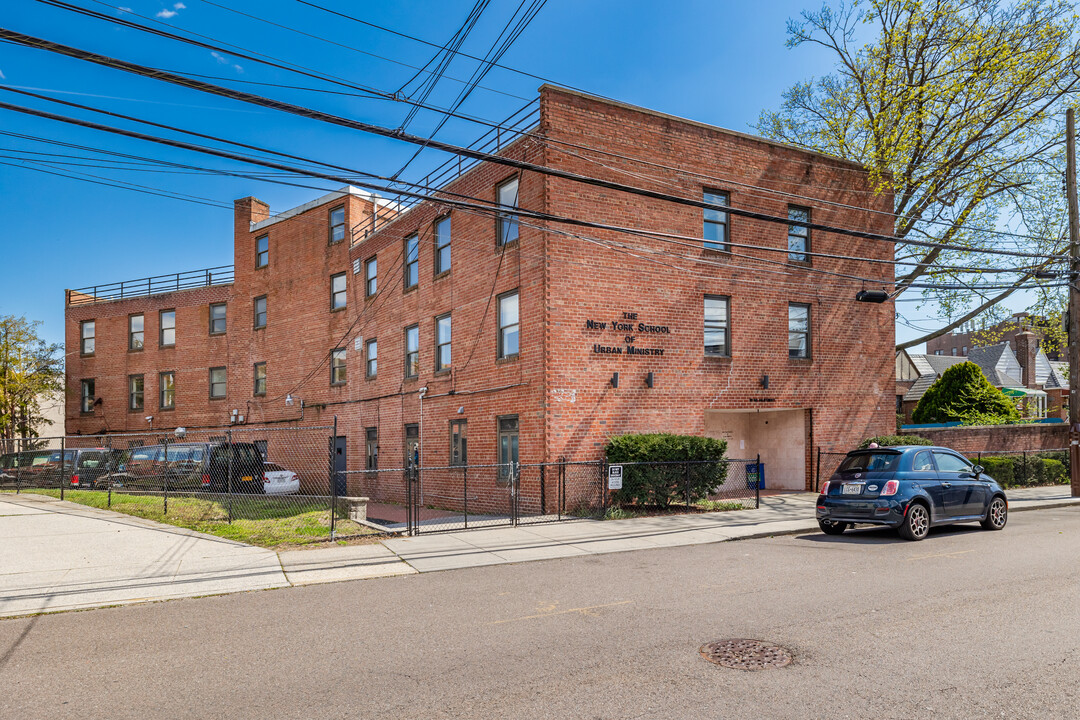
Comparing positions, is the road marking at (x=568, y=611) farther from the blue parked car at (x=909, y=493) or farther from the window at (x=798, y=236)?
the window at (x=798, y=236)

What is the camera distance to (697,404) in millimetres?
18297

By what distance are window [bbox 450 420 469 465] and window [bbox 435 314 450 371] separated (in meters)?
1.77

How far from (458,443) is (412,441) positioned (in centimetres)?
281

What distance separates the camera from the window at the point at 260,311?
30750mm

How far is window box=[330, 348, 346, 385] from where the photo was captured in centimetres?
2634

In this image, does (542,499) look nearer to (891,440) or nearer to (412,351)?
(412,351)

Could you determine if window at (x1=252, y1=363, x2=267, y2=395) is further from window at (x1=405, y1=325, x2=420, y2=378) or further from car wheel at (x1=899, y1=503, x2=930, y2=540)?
car wheel at (x1=899, y1=503, x2=930, y2=540)

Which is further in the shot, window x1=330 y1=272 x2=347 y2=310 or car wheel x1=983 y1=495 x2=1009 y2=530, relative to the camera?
window x1=330 y1=272 x2=347 y2=310

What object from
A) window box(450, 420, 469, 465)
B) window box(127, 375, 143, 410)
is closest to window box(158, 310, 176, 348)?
window box(127, 375, 143, 410)

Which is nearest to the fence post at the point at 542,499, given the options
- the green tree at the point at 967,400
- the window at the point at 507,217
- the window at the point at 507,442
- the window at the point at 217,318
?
the window at the point at 507,442

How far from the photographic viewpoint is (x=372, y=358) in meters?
24.8

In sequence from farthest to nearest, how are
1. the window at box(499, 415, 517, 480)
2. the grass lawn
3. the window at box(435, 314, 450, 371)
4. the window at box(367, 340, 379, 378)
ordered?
the window at box(367, 340, 379, 378) < the window at box(435, 314, 450, 371) < the window at box(499, 415, 517, 480) < the grass lawn

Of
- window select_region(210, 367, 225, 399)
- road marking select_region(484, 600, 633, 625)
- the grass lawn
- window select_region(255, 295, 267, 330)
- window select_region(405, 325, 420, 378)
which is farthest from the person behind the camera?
window select_region(210, 367, 225, 399)

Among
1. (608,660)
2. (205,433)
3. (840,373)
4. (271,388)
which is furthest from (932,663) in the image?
(205,433)
